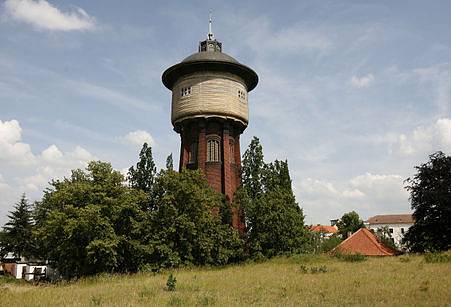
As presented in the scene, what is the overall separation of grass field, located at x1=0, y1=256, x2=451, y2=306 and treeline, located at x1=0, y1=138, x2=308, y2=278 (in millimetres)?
3749

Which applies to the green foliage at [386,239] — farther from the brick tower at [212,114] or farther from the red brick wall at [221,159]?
the brick tower at [212,114]

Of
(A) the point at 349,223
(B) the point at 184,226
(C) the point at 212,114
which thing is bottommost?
(B) the point at 184,226

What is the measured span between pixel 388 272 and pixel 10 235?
35647mm

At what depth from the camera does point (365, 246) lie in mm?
32031

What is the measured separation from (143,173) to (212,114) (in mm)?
7479

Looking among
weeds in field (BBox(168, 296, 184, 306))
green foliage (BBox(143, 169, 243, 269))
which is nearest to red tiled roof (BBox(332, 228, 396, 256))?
green foliage (BBox(143, 169, 243, 269))

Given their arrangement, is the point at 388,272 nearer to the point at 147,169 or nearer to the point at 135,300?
the point at 135,300

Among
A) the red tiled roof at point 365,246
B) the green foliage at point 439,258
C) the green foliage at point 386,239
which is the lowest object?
the green foliage at point 439,258

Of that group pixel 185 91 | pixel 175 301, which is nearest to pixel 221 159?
pixel 185 91

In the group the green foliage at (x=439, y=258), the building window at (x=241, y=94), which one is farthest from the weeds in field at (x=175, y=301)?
the building window at (x=241, y=94)

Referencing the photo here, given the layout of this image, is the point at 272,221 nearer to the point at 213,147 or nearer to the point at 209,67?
the point at 213,147

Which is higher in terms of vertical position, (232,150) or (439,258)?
(232,150)

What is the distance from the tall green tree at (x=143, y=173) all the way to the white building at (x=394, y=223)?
Answer: 237 feet

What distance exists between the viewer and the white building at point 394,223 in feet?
309
